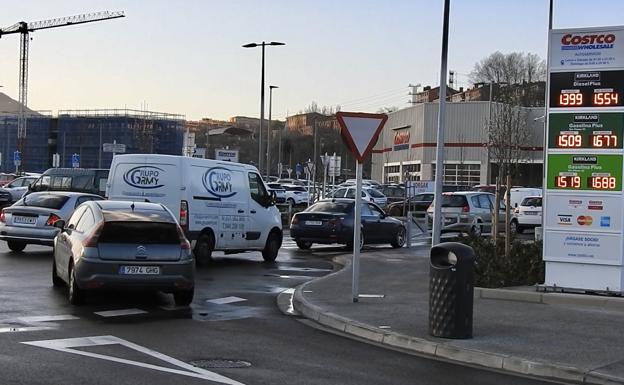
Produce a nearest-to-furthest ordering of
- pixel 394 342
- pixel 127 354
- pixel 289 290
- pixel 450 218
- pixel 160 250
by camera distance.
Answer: pixel 127 354, pixel 394 342, pixel 160 250, pixel 289 290, pixel 450 218

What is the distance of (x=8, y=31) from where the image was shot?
109 meters

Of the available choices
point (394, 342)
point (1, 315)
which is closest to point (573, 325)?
point (394, 342)

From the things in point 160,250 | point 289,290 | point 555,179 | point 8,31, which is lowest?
point 289,290

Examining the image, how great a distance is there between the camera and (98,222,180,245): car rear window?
38.7 feet

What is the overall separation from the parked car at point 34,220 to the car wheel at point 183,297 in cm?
739

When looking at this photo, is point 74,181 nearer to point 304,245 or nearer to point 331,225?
point 304,245

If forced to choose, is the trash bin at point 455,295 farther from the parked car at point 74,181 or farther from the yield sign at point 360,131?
the parked car at point 74,181

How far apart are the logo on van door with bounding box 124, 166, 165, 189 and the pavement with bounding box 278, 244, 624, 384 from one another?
4.67m

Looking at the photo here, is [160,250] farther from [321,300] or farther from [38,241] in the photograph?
[38,241]

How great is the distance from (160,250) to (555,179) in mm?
6616

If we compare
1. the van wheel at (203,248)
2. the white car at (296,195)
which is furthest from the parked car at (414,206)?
the van wheel at (203,248)

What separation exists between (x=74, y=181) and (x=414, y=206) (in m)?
20.1

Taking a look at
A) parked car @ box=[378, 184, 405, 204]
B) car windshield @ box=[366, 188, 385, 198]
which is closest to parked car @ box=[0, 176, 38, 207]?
car windshield @ box=[366, 188, 385, 198]

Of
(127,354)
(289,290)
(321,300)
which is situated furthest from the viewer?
(289,290)
